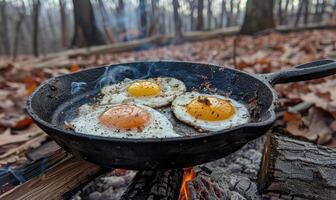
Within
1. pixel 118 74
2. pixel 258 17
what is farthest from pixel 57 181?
pixel 258 17

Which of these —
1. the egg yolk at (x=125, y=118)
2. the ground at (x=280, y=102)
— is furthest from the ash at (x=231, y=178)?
the egg yolk at (x=125, y=118)

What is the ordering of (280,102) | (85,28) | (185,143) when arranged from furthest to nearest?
(85,28), (280,102), (185,143)

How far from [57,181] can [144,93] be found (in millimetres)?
865

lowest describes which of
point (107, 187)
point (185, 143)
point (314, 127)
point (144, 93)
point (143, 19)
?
point (107, 187)

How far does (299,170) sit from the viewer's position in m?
2.04

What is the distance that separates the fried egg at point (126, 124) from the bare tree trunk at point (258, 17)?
767 centimetres

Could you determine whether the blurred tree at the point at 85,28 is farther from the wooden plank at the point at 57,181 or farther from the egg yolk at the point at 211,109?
the egg yolk at the point at 211,109

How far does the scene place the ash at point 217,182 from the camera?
2174 mm

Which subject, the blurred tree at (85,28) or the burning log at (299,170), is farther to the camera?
the blurred tree at (85,28)

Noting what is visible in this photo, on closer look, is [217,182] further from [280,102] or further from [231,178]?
[280,102]

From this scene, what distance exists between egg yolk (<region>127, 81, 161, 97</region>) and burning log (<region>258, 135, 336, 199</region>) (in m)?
0.93

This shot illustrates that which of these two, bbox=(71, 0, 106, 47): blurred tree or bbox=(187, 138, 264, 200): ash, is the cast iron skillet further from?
bbox=(71, 0, 106, 47): blurred tree

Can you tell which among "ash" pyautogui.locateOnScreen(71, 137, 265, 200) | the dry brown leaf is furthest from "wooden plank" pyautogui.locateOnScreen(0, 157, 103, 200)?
the dry brown leaf

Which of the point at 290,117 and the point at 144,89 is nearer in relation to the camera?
the point at 144,89
